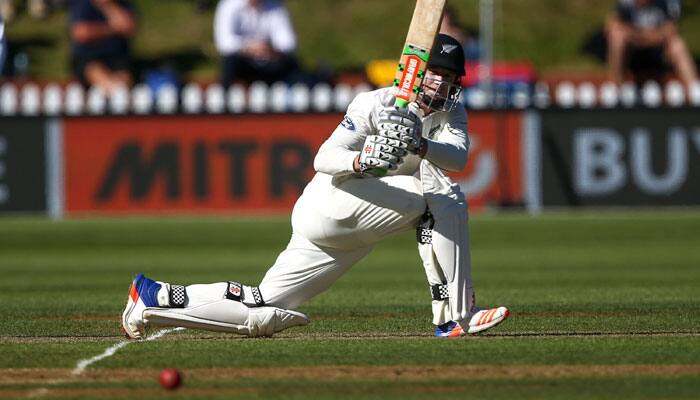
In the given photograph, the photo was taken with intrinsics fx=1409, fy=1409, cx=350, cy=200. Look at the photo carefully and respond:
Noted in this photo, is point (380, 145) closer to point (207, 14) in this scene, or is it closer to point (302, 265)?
point (302, 265)

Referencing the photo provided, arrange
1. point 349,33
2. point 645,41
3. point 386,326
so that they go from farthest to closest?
point 349,33 < point 645,41 < point 386,326

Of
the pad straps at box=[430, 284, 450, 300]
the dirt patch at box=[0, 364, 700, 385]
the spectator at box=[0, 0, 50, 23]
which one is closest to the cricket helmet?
the pad straps at box=[430, 284, 450, 300]

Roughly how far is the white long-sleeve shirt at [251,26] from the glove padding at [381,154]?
12.6 metres

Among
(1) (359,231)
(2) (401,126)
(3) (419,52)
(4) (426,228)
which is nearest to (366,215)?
(1) (359,231)

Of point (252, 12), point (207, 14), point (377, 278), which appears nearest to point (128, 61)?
point (252, 12)

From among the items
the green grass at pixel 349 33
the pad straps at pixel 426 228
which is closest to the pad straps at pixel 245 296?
the pad straps at pixel 426 228

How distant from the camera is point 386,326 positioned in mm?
7781

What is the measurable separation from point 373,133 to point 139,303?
4.57 feet

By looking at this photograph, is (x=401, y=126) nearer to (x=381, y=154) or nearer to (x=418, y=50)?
(x=381, y=154)

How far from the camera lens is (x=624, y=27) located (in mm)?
20641

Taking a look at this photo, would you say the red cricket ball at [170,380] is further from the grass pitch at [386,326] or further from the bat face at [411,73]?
the bat face at [411,73]

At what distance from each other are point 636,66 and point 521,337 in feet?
47.4

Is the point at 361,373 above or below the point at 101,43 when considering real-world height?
below

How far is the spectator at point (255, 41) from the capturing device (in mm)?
18875
